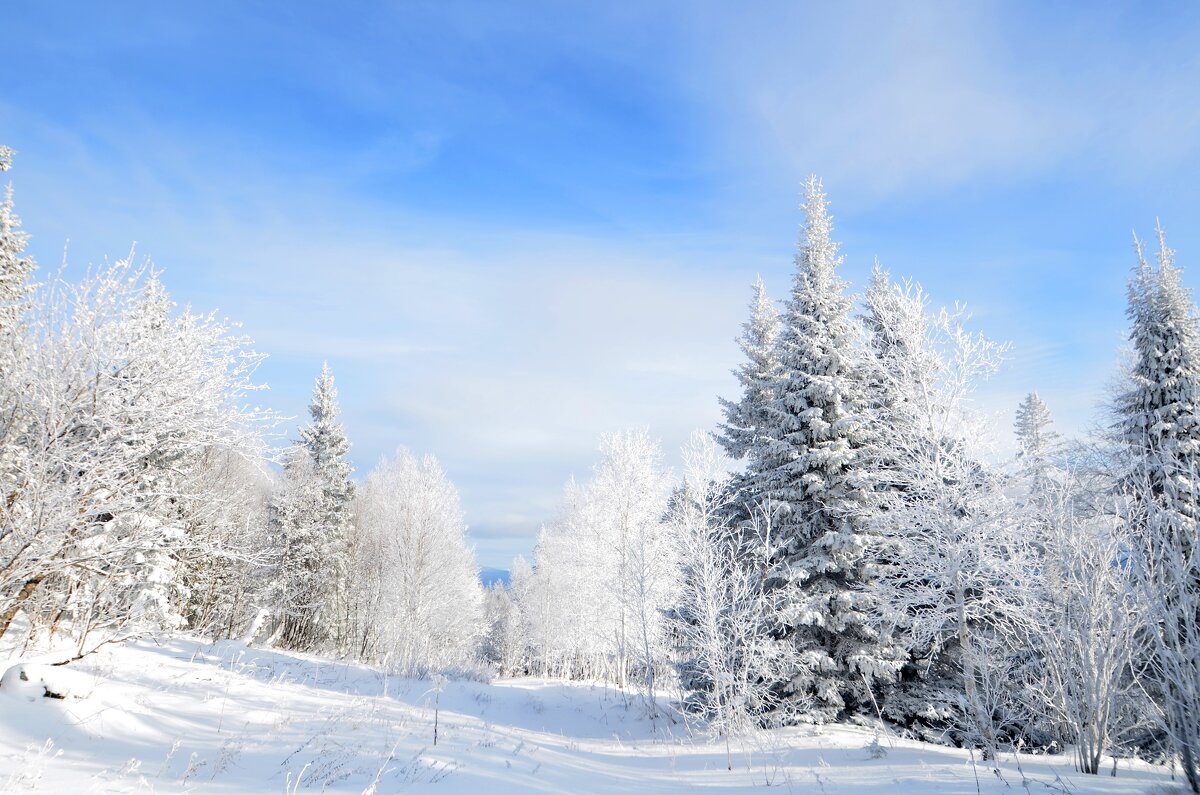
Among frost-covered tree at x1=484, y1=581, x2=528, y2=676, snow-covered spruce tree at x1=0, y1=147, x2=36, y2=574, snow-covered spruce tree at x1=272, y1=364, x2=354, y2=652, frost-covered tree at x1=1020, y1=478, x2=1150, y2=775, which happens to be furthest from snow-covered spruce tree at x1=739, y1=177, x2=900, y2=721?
frost-covered tree at x1=484, y1=581, x2=528, y2=676

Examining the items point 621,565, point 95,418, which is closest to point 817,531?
point 621,565

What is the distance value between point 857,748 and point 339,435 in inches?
987

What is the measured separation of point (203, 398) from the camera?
9680mm

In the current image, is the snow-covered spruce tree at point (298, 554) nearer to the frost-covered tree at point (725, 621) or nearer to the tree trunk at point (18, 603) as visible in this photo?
the tree trunk at point (18, 603)

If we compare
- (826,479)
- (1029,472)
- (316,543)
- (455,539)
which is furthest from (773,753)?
(455,539)

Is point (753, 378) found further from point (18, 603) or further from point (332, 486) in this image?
point (332, 486)

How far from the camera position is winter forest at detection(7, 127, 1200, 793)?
7980 millimetres

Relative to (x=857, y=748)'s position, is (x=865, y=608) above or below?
above

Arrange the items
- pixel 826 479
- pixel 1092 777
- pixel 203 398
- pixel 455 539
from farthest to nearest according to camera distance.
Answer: pixel 455 539, pixel 826 479, pixel 203 398, pixel 1092 777

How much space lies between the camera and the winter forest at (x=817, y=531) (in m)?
7.98

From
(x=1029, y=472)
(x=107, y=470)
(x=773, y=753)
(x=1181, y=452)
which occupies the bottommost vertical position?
(x=773, y=753)

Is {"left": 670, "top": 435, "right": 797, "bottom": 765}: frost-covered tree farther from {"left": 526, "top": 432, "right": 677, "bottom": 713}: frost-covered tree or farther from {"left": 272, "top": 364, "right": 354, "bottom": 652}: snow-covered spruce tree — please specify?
{"left": 272, "top": 364, "right": 354, "bottom": 652}: snow-covered spruce tree

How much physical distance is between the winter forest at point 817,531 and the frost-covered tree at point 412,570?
493cm

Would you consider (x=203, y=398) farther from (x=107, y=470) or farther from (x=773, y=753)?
(x=773, y=753)
